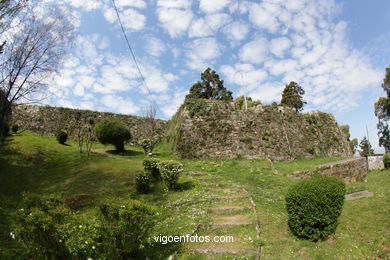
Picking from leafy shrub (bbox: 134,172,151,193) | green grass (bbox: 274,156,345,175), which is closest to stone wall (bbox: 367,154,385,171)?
green grass (bbox: 274,156,345,175)

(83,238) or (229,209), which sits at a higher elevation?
(83,238)

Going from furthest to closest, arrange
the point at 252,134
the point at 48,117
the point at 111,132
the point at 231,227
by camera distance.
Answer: the point at 48,117, the point at 111,132, the point at 252,134, the point at 231,227

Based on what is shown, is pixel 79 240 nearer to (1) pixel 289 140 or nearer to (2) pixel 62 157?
(2) pixel 62 157

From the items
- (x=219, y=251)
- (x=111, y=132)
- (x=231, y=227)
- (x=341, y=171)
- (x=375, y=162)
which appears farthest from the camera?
(x=375, y=162)

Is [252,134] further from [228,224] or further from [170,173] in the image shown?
[228,224]

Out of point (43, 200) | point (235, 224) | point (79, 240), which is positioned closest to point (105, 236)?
point (79, 240)

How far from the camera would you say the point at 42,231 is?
14.9 ft

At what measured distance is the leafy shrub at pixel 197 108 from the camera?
65.4 feet

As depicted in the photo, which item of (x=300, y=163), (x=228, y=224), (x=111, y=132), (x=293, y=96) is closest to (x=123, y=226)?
(x=228, y=224)

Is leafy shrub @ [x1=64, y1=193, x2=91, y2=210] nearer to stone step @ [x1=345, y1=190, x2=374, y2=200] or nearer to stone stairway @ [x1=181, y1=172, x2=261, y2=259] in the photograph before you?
stone stairway @ [x1=181, y1=172, x2=261, y2=259]

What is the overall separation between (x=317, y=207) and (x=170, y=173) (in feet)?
21.5

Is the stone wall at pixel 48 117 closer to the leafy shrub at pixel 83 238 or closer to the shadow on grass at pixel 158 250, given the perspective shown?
the shadow on grass at pixel 158 250

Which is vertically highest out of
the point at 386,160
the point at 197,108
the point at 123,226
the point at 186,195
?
the point at 197,108

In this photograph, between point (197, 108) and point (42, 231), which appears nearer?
point (42, 231)
